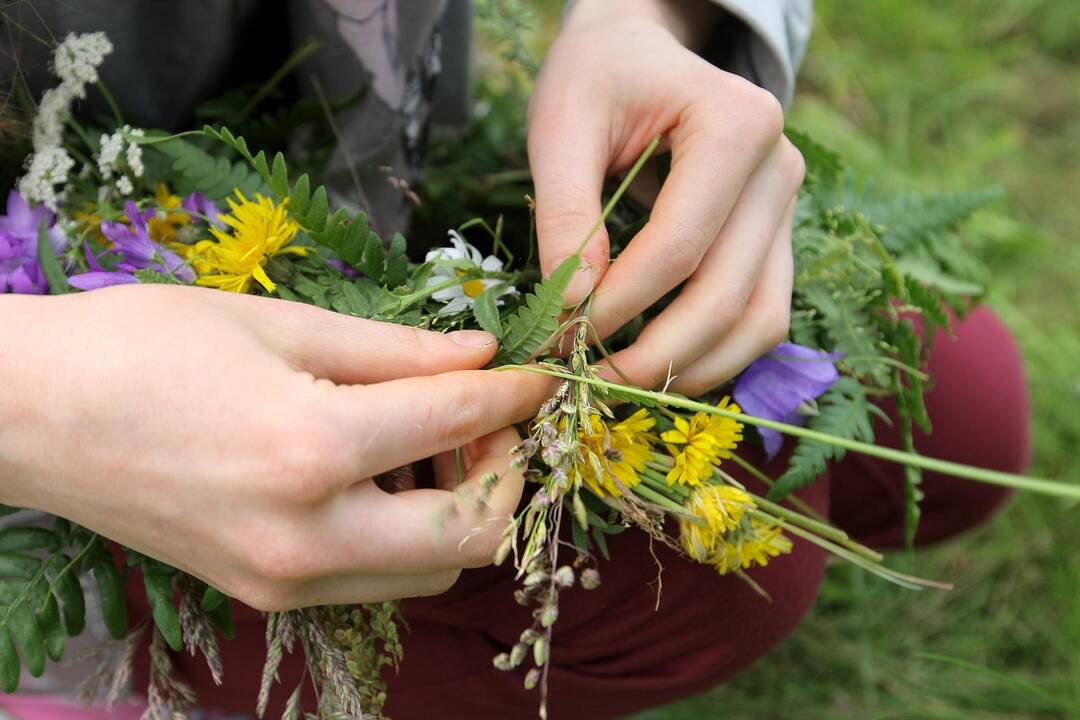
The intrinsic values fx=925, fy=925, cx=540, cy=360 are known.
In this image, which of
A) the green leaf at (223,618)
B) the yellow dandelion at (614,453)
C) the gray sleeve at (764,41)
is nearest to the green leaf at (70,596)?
the green leaf at (223,618)

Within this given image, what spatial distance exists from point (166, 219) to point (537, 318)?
0.38 metres

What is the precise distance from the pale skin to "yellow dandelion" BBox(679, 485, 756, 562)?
10 cm

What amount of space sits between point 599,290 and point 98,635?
0.64 meters

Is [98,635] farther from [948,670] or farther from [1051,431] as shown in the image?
[1051,431]

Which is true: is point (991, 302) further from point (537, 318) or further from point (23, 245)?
point (23, 245)

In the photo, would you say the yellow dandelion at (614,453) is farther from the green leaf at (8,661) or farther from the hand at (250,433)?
the green leaf at (8,661)

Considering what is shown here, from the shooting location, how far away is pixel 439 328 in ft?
2.60

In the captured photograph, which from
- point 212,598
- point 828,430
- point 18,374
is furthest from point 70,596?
point 828,430

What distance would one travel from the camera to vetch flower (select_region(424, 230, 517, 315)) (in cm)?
77

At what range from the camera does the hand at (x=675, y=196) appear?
739 millimetres

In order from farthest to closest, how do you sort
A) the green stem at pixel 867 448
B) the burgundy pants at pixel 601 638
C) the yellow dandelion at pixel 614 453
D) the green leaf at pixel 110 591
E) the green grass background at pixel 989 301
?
the green grass background at pixel 989 301
the burgundy pants at pixel 601 638
the green leaf at pixel 110 591
the yellow dandelion at pixel 614 453
the green stem at pixel 867 448

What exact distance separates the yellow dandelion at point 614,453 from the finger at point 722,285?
0.15 ft

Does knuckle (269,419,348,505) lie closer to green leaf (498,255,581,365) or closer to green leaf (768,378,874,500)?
green leaf (498,255,581,365)

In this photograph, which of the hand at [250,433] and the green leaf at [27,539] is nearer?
the hand at [250,433]
